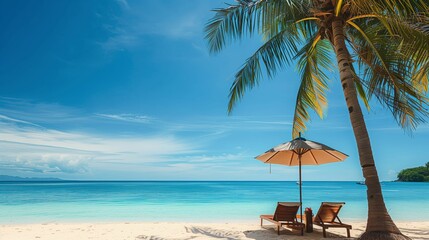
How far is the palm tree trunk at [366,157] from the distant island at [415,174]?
72.7m

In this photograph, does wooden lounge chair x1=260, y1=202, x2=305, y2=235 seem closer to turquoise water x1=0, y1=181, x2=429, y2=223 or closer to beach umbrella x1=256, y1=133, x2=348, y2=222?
beach umbrella x1=256, y1=133, x2=348, y2=222

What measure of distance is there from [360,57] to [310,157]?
2.39 meters

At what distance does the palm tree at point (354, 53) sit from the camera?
4.57 meters

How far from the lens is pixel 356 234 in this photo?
650 centimetres

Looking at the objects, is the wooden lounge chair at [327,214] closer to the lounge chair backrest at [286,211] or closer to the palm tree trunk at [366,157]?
the lounge chair backrest at [286,211]

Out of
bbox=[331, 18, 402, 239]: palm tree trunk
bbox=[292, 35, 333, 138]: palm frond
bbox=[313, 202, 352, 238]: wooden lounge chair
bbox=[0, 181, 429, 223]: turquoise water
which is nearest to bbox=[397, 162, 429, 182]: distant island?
bbox=[0, 181, 429, 223]: turquoise water

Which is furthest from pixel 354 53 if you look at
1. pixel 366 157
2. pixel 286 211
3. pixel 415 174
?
pixel 415 174

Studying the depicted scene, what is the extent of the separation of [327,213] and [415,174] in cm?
7684

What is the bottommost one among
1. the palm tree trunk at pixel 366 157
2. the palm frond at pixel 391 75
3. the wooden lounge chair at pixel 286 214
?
the wooden lounge chair at pixel 286 214

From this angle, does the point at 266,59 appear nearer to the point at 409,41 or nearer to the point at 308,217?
the point at 409,41

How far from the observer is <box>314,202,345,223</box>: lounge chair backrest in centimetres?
605

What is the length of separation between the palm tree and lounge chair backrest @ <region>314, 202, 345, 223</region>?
1.73 meters

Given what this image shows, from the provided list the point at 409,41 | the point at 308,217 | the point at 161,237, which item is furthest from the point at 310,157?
the point at 161,237

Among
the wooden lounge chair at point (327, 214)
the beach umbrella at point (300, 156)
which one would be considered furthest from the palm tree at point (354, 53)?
the wooden lounge chair at point (327, 214)
